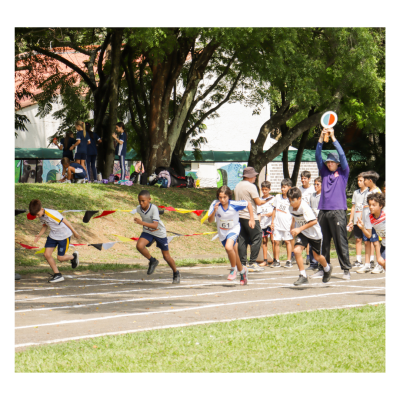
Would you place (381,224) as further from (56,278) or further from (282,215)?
(56,278)

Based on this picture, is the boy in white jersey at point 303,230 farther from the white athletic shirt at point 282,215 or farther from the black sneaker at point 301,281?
the white athletic shirt at point 282,215

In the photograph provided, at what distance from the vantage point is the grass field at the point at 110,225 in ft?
48.0

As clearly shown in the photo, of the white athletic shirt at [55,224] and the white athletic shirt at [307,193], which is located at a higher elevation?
the white athletic shirt at [307,193]

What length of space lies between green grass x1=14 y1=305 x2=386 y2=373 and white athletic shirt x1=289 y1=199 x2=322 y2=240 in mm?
3362

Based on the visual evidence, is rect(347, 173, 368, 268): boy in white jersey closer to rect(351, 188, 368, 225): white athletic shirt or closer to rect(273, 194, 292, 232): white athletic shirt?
rect(351, 188, 368, 225): white athletic shirt

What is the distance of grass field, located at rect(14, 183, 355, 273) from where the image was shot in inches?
576

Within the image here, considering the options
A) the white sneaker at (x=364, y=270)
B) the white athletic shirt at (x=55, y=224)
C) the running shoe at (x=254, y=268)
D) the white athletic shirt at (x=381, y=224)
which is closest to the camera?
the white athletic shirt at (x=381, y=224)

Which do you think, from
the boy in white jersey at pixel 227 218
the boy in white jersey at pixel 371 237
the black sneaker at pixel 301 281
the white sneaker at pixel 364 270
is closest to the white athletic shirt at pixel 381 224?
the black sneaker at pixel 301 281

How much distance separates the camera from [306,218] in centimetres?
1041

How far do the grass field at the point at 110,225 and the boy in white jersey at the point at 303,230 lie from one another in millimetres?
4546

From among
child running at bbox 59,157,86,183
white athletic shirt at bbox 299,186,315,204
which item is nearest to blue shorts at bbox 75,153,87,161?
child running at bbox 59,157,86,183

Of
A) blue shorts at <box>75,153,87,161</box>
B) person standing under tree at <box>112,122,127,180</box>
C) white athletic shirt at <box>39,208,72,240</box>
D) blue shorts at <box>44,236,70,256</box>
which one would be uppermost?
person standing under tree at <box>112,122,127,180</box>

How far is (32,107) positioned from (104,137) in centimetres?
2210

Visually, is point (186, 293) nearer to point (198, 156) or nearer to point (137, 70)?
point (137, 70)
